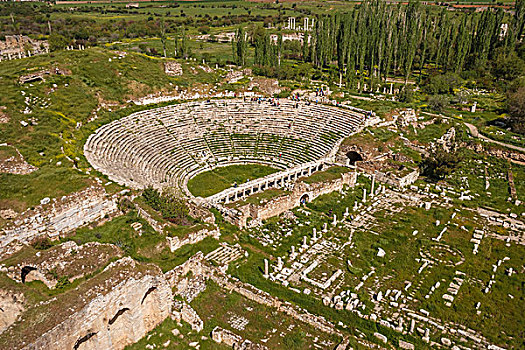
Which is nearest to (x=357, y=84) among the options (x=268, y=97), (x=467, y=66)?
(x=268, y=97)

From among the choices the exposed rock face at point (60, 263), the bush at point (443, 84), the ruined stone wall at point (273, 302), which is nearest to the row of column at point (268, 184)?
the ruined stone wall at point (273, 302)

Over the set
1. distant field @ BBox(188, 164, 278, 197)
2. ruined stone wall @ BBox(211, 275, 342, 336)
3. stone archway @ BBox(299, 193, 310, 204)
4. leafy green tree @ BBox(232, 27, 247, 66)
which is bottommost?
distant field @ BBox(188, 164, 278, 197)

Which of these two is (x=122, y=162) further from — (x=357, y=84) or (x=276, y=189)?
(x=357, y=84)

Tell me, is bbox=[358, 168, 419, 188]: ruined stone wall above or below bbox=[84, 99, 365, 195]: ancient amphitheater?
below

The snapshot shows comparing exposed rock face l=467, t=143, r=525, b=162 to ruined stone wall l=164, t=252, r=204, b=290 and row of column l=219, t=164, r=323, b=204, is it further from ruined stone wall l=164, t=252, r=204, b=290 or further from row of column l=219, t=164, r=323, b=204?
ruined stone wall l=164, t=252, r=204, b=290

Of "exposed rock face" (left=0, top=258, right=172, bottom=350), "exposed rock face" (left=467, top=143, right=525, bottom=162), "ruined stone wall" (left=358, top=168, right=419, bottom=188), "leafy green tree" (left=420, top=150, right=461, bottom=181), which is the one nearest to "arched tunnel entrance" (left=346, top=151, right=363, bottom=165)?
"ruined stone wall" (left=358, top=168, right=419, bottom=188)

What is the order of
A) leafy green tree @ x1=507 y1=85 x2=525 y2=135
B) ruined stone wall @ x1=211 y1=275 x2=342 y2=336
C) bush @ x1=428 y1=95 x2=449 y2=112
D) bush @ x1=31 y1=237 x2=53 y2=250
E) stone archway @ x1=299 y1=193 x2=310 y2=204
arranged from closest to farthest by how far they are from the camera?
1. ruined stone wall @ x1=211 y1=275 x2=342 y2=336
2. bush @ x1=31 y1=237 x2=53 y2=250
3. stone archway @ x1=299 y1=193 x2=310 y2=204
4. leafy green tree @ x1=507 y1=85 x2=525 y2=135
5. bush @ x1=428 y1=95 x2=449 y2=112

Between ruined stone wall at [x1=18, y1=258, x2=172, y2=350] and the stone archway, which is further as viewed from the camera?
the stone archway

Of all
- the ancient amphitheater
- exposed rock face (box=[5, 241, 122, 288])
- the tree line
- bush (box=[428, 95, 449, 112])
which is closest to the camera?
exposed rock face (box=[5, 241, 122, 288])
